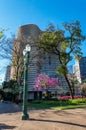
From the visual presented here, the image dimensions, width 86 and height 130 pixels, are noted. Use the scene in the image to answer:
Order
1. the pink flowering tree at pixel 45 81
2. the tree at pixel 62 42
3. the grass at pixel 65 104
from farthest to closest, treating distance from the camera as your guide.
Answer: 1. the pink flowering tree at pixel 45 81
2. the tree at pixel 62 42
3. the grass at pixel 65 104

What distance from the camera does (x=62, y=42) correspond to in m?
31.4

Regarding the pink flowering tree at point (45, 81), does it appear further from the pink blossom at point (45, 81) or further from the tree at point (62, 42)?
the tree at point (62, 42)

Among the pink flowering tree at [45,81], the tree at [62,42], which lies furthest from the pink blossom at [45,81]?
the tree at [62,42]

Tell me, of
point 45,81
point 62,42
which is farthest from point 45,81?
point 62,42

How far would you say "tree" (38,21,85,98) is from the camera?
101ft

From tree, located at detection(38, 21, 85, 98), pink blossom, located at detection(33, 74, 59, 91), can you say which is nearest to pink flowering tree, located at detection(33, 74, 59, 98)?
pink blossom, located at detection(33, 74, 59, 91)

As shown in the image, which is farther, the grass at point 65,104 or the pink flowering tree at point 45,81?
the pink flowering tree at point 45,81

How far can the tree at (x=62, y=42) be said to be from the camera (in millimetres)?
30828

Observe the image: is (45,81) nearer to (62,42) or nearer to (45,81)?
(45,81)

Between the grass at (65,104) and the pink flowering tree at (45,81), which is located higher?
the pink flowering tree at (45,81)

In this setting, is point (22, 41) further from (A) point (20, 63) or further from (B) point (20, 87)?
(B) point (20, 87)

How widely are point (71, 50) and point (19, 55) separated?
857 centimetres

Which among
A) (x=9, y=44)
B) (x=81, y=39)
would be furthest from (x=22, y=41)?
(x=81, y=39)

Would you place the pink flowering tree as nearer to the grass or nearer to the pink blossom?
the pink blossom
